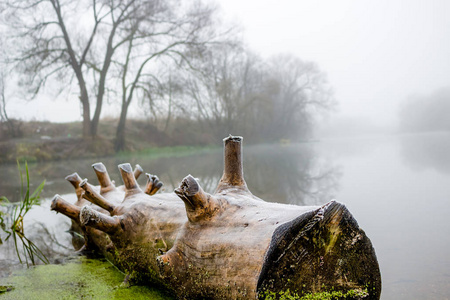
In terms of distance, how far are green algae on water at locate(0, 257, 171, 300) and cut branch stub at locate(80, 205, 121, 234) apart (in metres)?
0.33

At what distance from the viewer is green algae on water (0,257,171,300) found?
5.79 feet

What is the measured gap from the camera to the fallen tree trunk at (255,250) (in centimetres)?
118

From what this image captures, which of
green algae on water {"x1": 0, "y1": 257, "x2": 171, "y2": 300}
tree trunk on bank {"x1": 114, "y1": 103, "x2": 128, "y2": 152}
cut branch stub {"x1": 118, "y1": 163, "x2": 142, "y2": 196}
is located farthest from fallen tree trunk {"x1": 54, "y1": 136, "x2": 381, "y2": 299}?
tree trunk on bank {"x1": 114, "y1": 103, "x2": 128, "y2": 152}

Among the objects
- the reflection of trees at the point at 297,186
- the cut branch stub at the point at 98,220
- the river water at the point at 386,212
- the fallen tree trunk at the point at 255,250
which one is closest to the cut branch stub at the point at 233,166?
the fallen tree trunk at the point at 255,250

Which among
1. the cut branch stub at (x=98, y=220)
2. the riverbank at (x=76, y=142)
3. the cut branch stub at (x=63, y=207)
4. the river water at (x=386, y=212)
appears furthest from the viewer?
the riverbank at (x=76, y=142)

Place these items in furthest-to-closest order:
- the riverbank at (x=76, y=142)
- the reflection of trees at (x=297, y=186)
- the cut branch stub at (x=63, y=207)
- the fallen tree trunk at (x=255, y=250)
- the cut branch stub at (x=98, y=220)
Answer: the riverbank at (x=76, y=142) → the reflection of trees at (x=297, y=186) → the cut branch stub at (x=63, y=207) → the cut branch stub at (x=98, y=220) → the fallen tree trunk at (x=255, y=250)

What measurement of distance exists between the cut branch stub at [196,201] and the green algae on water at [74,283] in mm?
554

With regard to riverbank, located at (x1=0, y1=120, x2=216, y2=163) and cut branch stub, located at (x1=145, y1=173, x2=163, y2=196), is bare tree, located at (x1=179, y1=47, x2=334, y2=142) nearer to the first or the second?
riverbank, located at (x1=0, y1=120, x2=216, y2=163)

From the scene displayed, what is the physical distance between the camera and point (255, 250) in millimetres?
1215

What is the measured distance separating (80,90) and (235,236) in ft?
51.1

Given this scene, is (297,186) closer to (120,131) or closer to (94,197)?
(94,197)

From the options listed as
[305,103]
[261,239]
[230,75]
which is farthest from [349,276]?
[305,103]

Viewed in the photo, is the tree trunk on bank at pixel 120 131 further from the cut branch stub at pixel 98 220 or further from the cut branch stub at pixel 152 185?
the cut branch stub at pixel 98 220

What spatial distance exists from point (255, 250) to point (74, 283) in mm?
1342
